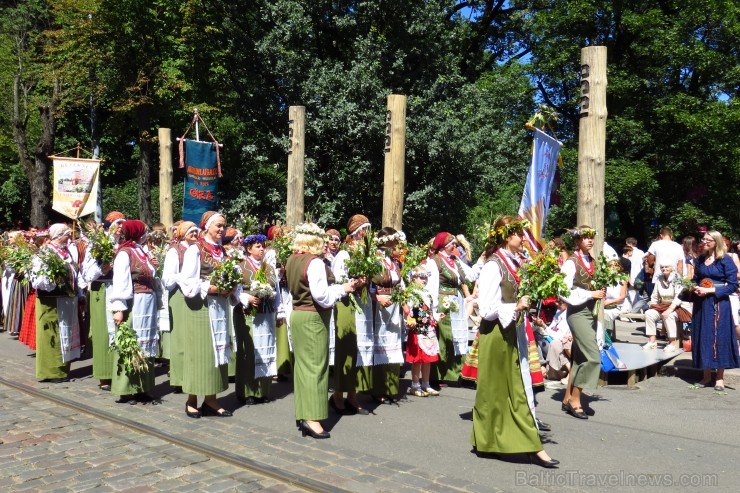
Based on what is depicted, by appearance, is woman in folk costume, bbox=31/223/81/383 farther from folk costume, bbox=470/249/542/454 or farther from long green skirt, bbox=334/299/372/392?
folk costume, bbox=470/249/542/454

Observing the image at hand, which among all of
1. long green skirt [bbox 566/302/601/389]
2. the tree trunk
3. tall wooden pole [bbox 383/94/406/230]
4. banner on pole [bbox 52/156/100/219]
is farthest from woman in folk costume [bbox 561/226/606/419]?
the tree trunk

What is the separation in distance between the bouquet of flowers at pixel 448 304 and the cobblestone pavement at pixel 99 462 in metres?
3.72

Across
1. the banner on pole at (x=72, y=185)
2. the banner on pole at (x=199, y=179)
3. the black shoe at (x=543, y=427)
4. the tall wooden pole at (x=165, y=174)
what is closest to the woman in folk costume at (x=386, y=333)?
the black shoe at (x=543, y=427)

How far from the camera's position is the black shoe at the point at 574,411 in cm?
759

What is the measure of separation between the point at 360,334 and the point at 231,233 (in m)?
2.12

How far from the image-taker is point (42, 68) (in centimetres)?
3008

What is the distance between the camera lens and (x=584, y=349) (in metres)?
7.38

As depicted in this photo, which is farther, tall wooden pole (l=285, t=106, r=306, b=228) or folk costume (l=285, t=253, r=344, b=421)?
tall wooden pole (l=285, t=106, r=306, b=228)

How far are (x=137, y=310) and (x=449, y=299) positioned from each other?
3655 mm

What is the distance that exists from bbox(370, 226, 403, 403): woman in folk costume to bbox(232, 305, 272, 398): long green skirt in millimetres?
1343

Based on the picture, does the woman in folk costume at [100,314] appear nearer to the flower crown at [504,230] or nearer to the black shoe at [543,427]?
the flower crown at [504,230]

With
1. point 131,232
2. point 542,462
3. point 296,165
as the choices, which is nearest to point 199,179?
point 296,165

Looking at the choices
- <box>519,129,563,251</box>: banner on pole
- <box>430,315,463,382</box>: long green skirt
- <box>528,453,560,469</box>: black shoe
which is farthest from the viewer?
<box>519,129,563,251</box>: banner on pole

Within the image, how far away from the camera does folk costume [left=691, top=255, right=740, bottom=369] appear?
893cm
